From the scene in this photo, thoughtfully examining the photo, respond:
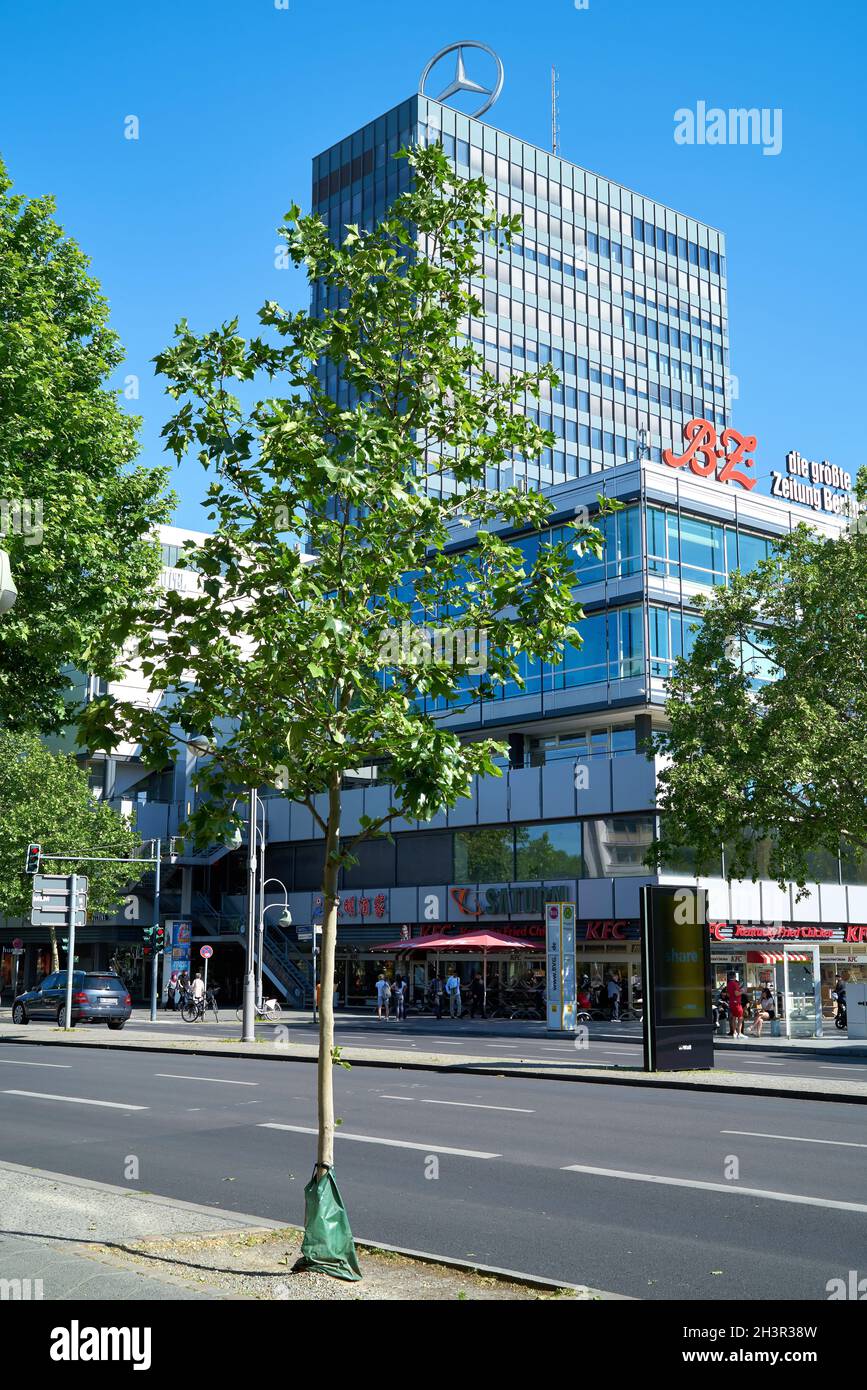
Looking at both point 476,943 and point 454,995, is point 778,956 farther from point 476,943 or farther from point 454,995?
point 454,995

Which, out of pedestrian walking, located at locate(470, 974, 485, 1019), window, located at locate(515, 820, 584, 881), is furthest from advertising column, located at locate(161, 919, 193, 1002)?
window, located at locate(515, 820, 584, 881)

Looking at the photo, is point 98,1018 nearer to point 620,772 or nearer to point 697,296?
point 620,772

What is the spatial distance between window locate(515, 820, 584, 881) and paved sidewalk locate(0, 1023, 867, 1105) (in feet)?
43.5

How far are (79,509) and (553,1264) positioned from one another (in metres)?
11.5

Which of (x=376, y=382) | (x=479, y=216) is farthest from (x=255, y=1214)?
(x=479, y=216)

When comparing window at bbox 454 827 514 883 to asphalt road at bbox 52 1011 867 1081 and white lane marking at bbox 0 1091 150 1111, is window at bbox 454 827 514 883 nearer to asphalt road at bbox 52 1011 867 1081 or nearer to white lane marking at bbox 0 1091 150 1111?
asphalt road at bbox 52 1011 867 1081

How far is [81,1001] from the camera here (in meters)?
37.6

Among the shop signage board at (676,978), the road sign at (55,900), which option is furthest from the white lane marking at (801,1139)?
the road sign at (55,900)

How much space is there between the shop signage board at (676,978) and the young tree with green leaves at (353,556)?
1350 cm

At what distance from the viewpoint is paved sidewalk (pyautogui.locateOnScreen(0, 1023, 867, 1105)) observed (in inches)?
770

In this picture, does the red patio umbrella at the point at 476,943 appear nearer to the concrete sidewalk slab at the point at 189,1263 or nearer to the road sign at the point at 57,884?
the road sign at the point at 57,884

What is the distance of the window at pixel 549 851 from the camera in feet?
154

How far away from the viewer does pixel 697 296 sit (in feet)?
335

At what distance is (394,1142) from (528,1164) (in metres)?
2.08
